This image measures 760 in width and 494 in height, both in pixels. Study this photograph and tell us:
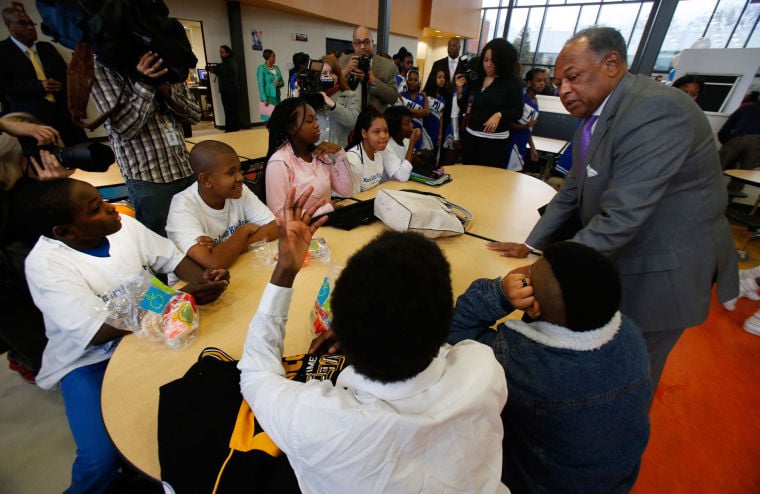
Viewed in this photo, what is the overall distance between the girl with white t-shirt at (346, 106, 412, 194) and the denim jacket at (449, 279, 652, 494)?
6.26 feet

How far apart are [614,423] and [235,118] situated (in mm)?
7880

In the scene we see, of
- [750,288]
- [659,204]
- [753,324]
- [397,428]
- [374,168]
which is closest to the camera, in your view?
[397,428]

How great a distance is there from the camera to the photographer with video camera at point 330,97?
2.69m

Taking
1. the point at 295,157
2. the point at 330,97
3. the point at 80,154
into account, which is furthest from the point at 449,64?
the point at 80,154

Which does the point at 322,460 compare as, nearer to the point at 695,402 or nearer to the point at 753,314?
the point at 695,402

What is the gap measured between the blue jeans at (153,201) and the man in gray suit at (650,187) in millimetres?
1911

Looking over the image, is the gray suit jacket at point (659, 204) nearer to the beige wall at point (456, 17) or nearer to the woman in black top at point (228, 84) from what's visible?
the woman in black top at point (228, 84)

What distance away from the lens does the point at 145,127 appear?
1843 mm

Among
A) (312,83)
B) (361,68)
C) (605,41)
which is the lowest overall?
(312,83)

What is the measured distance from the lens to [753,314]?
2.70m

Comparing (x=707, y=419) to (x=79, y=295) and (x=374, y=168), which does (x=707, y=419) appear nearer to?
(x=374, y=168)

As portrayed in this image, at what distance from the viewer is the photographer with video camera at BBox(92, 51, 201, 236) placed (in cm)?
169

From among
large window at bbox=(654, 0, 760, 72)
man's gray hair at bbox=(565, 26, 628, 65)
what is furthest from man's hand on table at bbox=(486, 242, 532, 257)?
large window at bbox=(654, 0, 760, 72)

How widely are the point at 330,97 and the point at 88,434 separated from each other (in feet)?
9.04
